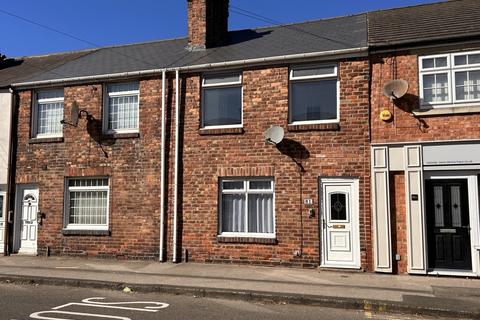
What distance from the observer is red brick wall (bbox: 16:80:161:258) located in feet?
43.0

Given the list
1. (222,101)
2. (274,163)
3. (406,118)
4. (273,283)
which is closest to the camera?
(273,283)

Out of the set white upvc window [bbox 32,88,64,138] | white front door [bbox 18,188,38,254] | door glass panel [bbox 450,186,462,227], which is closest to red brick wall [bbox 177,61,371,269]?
door glass panel [bbox 450,186,462,227]

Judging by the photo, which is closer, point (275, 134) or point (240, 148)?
point (275, 134)

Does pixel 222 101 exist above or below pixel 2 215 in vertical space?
above

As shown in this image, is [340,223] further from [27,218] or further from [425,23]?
[27,218]

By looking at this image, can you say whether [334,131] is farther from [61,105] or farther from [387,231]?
[61,105]

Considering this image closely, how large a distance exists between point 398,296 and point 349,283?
1.38 meters

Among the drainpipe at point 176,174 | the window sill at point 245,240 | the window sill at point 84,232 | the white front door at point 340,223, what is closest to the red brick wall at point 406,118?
the white front door at point 340,223

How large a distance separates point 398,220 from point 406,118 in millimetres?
2380

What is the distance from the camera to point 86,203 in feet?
45.6

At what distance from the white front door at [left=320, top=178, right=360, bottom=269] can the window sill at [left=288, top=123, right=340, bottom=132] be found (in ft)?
4.09

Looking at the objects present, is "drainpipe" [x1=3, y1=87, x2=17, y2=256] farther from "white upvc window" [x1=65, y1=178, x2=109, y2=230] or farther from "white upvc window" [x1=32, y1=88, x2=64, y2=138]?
"white upvc window" [x1=65, y1=178, x2=109, y2=230]

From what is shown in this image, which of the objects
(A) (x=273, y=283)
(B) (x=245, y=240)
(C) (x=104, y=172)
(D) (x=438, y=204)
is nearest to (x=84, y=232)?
(C) (x=104, y=172)

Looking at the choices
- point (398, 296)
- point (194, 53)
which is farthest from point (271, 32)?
point (398, 296)
